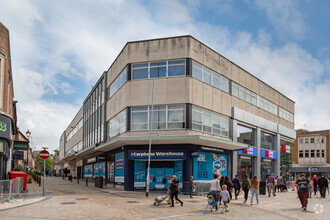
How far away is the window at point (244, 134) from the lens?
103 ft

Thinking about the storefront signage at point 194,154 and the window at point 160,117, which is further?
the window at point 160,117

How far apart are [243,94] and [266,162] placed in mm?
9345

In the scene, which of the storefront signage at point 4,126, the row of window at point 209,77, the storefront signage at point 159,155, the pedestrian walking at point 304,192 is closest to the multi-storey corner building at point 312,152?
the row of window at point 209,77

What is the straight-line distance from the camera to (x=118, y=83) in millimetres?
29609

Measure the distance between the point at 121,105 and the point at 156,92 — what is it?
3.81 m

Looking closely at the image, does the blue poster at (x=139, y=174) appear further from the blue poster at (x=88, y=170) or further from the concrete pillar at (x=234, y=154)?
the blue poster at (x=88, y=170)

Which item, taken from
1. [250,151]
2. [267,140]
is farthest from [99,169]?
[267,140]

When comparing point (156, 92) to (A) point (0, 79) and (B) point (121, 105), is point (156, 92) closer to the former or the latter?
(B) point (121, 105)

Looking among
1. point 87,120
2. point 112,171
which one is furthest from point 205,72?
point 87,120

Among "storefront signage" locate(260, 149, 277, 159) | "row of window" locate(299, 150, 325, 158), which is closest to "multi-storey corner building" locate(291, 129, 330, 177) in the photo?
"row of window" locate(299, 150, 325, 158)

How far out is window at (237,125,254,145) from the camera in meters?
31.3

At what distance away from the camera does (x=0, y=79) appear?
1961 cm

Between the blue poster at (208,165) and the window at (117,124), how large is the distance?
647cm

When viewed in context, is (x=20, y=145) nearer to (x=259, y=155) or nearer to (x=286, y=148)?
(x=259, y=155)
